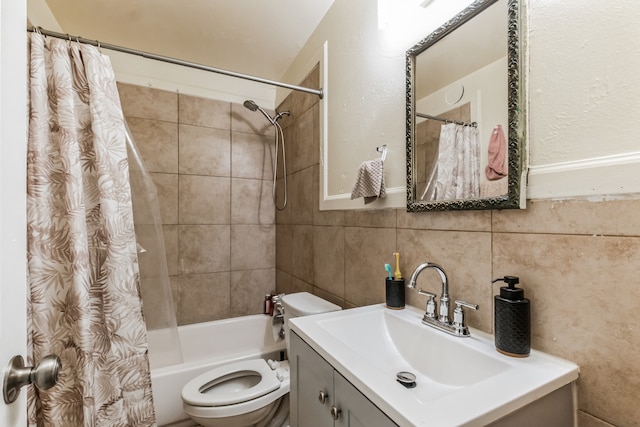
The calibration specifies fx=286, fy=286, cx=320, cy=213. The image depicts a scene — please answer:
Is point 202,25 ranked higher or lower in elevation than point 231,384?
higher

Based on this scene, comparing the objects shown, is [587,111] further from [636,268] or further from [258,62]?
[258,62]

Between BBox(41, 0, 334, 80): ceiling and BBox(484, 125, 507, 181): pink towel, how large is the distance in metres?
1.29

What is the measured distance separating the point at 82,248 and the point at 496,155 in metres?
1.40

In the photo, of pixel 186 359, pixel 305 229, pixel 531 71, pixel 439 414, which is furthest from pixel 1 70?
pixel 186 359

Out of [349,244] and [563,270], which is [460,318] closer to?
[563,270]

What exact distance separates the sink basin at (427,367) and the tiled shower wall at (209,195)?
4.99ft

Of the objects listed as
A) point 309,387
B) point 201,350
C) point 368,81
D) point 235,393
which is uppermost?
point 368,81

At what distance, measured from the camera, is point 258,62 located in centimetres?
210

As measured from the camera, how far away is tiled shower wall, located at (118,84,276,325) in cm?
208

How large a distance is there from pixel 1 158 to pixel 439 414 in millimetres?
775

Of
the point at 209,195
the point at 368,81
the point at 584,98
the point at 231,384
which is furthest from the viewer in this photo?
the point at 209,195

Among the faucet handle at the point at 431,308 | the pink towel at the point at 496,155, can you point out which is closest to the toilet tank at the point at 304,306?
the faucet handle at the point at 431,308

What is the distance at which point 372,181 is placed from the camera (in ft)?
3.70

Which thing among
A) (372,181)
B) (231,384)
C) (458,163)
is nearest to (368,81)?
(372,181)
